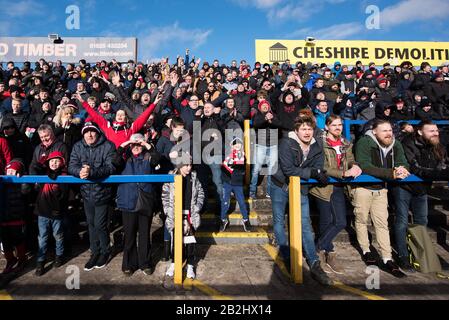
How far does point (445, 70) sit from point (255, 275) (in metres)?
12.9

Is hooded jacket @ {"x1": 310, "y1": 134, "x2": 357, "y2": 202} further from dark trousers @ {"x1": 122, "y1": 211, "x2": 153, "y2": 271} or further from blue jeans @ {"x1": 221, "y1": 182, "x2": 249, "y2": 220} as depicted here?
dark trousers @ {"x1": 122, "y1": 211, "x2": 153, "y2": 271}

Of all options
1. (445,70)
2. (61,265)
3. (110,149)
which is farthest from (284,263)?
(445,70)

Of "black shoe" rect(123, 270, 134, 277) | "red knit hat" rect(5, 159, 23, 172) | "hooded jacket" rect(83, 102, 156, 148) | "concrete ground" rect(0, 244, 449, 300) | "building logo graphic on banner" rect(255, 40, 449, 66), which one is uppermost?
"building logo graphic on banner" rect(255, 40, 449, 66)

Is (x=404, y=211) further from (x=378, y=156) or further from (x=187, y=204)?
(x=187, y=204)

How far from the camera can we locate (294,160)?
357cm

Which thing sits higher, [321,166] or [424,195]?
[321,166]

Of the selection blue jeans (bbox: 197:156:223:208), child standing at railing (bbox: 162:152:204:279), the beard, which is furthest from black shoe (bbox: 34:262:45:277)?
the beard

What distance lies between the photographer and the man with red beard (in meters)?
3.75

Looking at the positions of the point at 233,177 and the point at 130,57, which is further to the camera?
the point at 130,57

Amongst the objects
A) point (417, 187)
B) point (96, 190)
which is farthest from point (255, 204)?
point (96, 190)

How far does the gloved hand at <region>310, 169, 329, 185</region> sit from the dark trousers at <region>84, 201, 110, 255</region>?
117 inches

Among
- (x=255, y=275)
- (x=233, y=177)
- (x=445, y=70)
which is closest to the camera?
(x=255, y=275)
